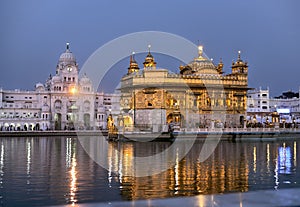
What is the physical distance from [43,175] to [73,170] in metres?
1.72

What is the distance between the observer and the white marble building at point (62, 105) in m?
72.1

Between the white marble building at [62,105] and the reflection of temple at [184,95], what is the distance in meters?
23.1

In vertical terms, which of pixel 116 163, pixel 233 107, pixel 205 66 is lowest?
pixel 116 163

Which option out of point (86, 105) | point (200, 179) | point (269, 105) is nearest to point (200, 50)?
point (86, 105)

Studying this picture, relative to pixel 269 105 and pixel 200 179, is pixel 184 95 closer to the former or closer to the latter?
pixel 200 179

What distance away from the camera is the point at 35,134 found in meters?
56.8

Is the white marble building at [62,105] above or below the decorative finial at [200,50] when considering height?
below

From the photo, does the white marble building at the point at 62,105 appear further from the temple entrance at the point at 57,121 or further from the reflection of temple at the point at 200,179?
the reflection of temple at the point at 200,179

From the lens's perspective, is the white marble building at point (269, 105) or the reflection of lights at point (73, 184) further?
the white marble building at point (269, 105)

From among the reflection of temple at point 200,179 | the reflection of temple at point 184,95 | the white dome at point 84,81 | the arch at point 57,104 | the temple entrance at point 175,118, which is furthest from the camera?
the white dome at point 84,81

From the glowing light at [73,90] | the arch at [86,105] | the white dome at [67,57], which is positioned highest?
the white dome at [67,57]

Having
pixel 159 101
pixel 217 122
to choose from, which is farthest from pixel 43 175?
pixel 217 122

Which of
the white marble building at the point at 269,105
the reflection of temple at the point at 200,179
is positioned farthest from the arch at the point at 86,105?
the reflection of temple at the point at 200,179

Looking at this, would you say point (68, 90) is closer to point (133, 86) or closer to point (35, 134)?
point (35, 134)
